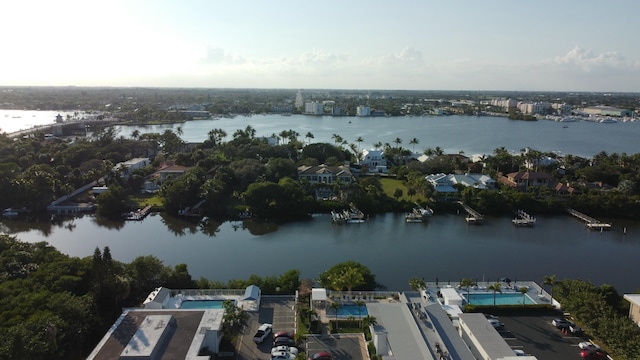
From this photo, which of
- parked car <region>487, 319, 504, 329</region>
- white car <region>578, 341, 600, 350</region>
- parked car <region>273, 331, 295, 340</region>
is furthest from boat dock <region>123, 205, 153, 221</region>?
white car <region>578, 341, 600, 350</region>

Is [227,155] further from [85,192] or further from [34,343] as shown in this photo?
[34,343]

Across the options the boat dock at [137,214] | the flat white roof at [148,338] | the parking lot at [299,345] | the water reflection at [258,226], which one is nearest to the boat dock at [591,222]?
the water reflection at [258,226]

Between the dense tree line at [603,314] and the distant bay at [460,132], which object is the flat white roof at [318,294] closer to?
the dense tree line at [603,314]

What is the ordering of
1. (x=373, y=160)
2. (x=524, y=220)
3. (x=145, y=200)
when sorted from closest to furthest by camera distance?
(x=524, y=220), (x=145, y=200), (x=373, y=160)

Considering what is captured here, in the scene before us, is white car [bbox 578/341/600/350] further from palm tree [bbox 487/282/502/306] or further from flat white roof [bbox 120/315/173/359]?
flat white roof [bbox 120/315/173/359]

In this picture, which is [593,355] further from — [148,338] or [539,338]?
[148,338]

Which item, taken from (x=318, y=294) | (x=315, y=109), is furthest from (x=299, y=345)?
(x=315, y=109)

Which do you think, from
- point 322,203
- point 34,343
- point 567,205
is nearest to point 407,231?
point 322,203

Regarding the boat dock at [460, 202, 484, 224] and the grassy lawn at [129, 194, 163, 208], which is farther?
the grassy lawn at [129, 194, 163, 208]
